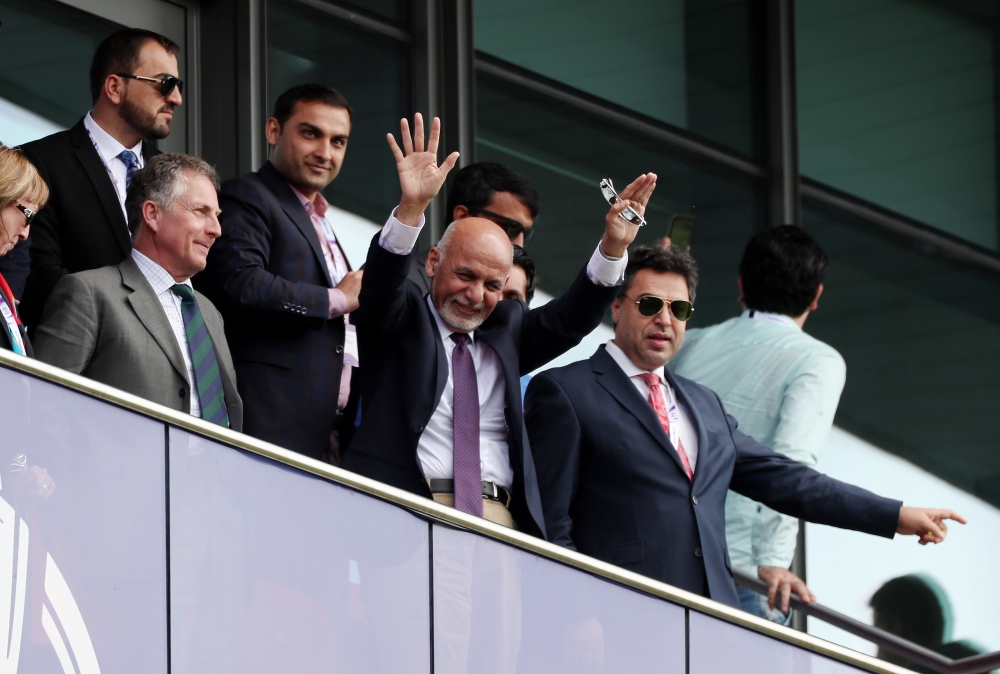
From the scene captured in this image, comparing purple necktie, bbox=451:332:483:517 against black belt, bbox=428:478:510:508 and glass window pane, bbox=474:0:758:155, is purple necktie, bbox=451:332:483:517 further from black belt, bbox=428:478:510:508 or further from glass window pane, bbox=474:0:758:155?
glass window pane, bbox=474:0:758:155

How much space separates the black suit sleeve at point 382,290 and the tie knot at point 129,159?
3.66ft

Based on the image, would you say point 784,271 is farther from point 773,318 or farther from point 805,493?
point 805,493

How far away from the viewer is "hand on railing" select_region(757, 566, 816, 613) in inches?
173

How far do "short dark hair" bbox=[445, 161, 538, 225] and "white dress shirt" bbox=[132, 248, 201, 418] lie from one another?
3.83 ft

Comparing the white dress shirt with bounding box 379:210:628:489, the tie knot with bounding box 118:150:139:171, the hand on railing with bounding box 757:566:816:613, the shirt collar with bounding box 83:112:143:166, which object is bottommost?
the hand on railing with bounding box 757:566:816:613

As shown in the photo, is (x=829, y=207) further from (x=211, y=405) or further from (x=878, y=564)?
(x=211, y=405)

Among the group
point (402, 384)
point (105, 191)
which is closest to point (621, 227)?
point (402, 384)

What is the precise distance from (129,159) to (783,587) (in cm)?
232

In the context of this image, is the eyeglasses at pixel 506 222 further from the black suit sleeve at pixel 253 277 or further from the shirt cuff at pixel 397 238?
the shirt cuff at pixel 397 238

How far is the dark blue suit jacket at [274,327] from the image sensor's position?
4395mm

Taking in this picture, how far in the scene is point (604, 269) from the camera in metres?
4.27

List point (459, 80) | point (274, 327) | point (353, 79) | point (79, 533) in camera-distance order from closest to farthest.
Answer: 1. point (79, 533)
2. point (274, 327)
3. point (353, 79)
4. point (459, 80)

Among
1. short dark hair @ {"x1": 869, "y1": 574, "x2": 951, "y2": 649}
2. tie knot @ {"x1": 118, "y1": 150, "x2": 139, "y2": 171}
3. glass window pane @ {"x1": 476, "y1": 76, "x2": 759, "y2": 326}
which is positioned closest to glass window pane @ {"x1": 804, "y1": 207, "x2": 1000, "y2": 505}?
glass window pane @ {"x1": 476, "y1": 76, "x2": 759, "y2": 326}

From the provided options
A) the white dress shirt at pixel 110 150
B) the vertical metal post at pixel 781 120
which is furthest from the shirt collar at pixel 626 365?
the vertical metal post at pixel 781 120
